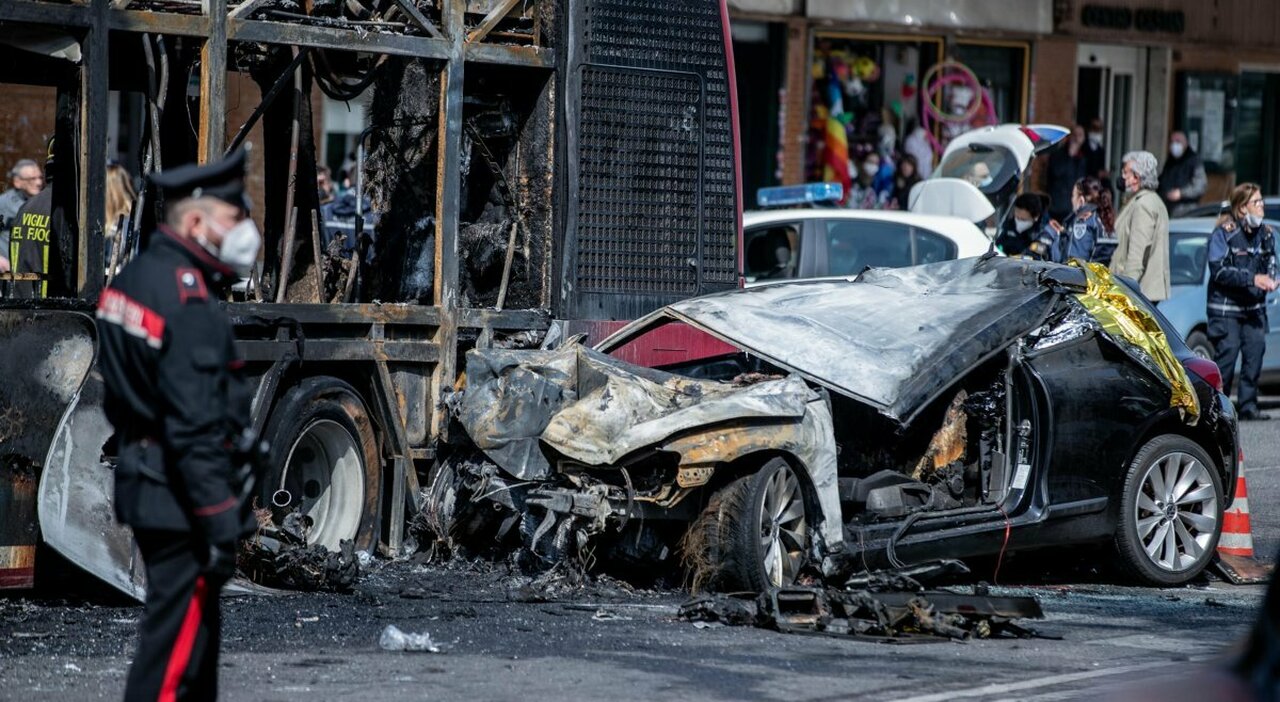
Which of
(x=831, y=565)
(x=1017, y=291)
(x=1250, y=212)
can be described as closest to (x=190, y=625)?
(x=831, y=565)

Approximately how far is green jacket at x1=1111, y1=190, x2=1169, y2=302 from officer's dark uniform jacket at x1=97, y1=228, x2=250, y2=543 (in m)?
11.8

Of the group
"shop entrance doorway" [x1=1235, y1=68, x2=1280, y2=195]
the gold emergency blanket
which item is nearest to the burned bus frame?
the gold emergency blanket

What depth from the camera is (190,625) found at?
5.33 m

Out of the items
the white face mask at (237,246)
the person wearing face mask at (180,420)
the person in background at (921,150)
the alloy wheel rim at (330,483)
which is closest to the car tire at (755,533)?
the alloy wheel rim at (330,483)

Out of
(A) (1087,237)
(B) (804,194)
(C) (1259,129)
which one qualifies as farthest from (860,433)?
(C) (1259,129)

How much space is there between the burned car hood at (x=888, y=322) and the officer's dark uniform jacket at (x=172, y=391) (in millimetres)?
Result: 4036

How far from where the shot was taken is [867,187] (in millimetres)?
24359

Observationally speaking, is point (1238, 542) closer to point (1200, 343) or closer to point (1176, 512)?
point (1176, 512)

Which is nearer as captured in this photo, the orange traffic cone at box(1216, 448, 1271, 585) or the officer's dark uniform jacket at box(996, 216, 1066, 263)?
the orange traffic cone at box(1216, 448, 1271, 585)

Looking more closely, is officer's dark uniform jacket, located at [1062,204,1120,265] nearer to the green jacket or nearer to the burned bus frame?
the green jacket

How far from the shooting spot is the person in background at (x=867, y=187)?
24.1m

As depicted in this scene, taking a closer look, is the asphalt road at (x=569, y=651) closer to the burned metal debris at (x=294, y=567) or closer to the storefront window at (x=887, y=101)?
the burned metal debris at (x=294, y=567)

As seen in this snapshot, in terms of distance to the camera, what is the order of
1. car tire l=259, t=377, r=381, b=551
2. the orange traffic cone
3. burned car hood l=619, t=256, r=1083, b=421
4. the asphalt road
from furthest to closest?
the orange traffic cone, car tire l=259, t=377, r=381, b=551, burned car hood l=619, t=256, r=1083, b=421, the asphalt road

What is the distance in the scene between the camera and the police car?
14.5 meters
